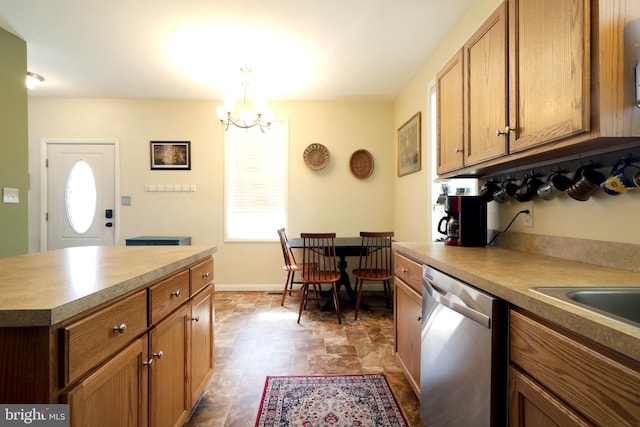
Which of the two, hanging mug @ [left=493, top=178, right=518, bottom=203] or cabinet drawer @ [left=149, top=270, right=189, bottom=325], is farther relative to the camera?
hanging mug @ [left=493, top=178, right=518, bottom=203]

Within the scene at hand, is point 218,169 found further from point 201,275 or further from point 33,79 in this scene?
point 201,275

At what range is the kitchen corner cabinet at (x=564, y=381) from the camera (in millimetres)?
544

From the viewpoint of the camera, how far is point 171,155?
12.7 feet

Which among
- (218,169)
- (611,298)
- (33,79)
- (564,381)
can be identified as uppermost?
(33,79)

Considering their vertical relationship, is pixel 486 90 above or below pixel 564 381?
above

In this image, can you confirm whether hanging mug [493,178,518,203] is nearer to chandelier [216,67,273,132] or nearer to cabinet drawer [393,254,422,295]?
cabinet drawer [393,254,422,295]

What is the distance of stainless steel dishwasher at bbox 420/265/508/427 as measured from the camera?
2.89 ft

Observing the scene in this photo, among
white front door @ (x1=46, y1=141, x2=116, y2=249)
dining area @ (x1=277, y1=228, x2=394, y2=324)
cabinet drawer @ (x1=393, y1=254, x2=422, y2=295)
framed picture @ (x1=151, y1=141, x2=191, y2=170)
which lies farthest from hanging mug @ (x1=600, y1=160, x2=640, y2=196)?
white front door @ (x1=46, y1=141, x2=116, y2=249)

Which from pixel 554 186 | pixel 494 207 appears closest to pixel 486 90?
pixel 554 186

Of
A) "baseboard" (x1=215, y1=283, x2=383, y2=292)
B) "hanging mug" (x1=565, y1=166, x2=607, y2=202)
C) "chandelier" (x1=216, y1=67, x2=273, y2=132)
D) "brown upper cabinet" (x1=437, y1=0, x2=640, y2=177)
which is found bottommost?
"baseboard" (x1=215, y1=283, x2=383, y2=292)

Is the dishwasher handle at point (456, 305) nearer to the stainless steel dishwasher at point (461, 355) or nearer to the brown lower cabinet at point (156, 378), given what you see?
the stainless steel dishwasher at point (461, 355)

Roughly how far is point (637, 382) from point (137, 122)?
482cm

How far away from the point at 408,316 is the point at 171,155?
3.67 meters

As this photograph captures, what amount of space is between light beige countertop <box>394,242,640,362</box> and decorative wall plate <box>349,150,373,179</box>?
2383 millimetres
